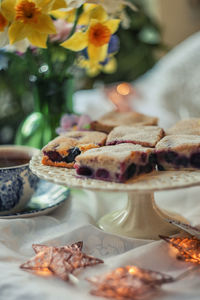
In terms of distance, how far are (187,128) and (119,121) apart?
19 cm

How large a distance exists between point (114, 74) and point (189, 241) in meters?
1.80

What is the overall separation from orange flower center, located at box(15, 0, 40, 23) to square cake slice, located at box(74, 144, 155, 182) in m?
0.33

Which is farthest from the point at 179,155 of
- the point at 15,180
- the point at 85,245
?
the point at 15,180

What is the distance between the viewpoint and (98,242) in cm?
74

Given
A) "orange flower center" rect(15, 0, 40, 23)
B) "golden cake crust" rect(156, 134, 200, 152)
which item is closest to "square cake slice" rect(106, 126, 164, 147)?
"golden cake crust" rect(156, 134, 200, 152)

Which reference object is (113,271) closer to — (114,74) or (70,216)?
(70,216)

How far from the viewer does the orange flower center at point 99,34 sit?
881 millimetres

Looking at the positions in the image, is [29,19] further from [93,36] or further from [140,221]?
[140,221]

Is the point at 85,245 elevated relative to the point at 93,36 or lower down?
lower down

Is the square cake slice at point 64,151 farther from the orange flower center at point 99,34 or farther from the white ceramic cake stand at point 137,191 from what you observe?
the orange flower center at point 99,34

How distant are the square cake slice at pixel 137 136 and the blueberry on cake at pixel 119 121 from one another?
10 cm

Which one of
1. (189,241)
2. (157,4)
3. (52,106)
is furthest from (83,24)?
(157,4)

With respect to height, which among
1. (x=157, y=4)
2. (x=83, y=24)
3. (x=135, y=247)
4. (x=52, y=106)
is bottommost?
(x=135, y=247)

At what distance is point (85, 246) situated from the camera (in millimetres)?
734
